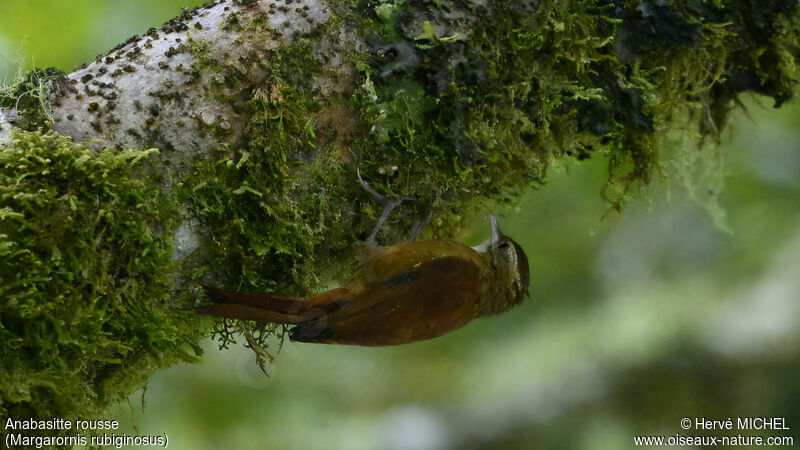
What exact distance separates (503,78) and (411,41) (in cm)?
33

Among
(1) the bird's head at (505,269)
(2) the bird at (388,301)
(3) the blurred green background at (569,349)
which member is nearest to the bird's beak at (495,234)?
(1) the bird's head at (505,269)

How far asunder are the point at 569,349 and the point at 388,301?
2089 mm

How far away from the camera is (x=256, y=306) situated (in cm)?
194

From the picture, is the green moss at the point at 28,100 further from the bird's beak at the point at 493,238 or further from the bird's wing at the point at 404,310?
the bird's beak at the point at 493,238

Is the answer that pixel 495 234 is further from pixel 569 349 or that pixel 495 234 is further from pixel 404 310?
pixel 569 349

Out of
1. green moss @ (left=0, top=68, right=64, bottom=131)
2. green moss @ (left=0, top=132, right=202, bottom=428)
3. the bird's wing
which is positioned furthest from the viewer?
the bird's wing

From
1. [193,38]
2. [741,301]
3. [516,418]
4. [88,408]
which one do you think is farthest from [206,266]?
[741,301]

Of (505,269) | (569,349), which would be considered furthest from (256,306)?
(569,349)

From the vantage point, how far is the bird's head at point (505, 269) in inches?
106

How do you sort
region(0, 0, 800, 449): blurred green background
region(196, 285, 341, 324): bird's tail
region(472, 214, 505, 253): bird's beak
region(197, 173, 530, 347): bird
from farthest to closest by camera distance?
region(0, 0, 800, 449): blurred green background < region(472, 214, 505, 253): bird's beak < region(197, 173, 530, 347): bird < region(196, 285, 341, 324): bird's tail

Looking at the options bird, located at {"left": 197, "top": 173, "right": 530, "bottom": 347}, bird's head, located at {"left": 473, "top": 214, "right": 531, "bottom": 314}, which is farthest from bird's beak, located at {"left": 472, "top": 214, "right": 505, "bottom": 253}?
bird, located at {"left": 197, "top": 173, "right": 530, "bottom": 347}

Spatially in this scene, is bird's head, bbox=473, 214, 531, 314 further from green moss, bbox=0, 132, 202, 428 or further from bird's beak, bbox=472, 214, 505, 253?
green moss, bbox=0, 132, 202, 428

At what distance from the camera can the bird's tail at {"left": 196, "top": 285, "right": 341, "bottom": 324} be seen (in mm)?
1915

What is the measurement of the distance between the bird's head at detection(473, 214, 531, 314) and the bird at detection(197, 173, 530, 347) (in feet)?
0.73
